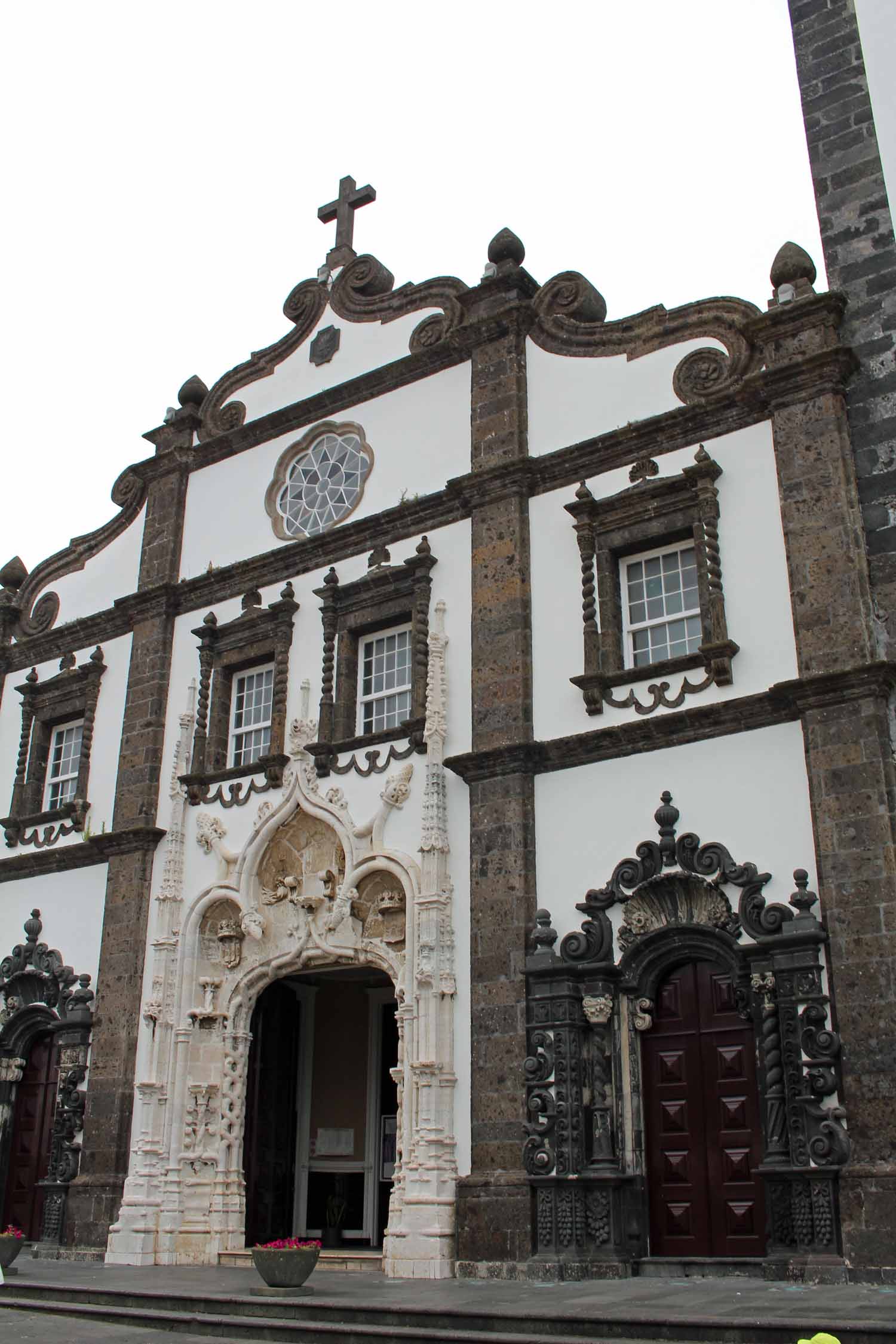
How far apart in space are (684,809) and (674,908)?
1.05m

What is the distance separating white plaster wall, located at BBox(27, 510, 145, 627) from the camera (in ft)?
71.5

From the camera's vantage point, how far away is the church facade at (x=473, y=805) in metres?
13.3

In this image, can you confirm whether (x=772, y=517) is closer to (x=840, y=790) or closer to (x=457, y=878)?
(x=840, y=790)

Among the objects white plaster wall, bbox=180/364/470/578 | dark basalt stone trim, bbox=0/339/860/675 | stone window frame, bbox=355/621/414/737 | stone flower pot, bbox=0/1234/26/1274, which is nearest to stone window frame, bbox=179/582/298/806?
dark basalt stone trim, bbox=0/339/860/675

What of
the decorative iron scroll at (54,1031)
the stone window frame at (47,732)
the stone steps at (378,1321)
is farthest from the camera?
the stone window frame at (47,732)

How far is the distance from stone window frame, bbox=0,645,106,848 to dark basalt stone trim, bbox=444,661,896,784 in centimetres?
735

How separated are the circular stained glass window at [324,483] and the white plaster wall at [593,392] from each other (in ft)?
9.54

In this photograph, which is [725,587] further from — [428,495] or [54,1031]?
[54,1031]

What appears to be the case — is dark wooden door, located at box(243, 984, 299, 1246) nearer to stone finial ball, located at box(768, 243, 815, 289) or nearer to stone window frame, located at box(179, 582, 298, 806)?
stone window frame, located at box(179, 582, 298, 806)

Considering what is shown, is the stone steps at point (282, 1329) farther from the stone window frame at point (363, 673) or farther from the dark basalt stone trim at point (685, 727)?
the stone window frame at point (363, 673)

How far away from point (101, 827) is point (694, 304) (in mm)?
11106

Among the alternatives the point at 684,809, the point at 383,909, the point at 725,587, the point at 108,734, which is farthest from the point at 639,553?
the point at 108,734

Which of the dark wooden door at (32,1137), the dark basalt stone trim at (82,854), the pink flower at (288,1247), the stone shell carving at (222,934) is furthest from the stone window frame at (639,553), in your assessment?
the dark wooden door at (32,1137)

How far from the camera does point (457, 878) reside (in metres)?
15.7
